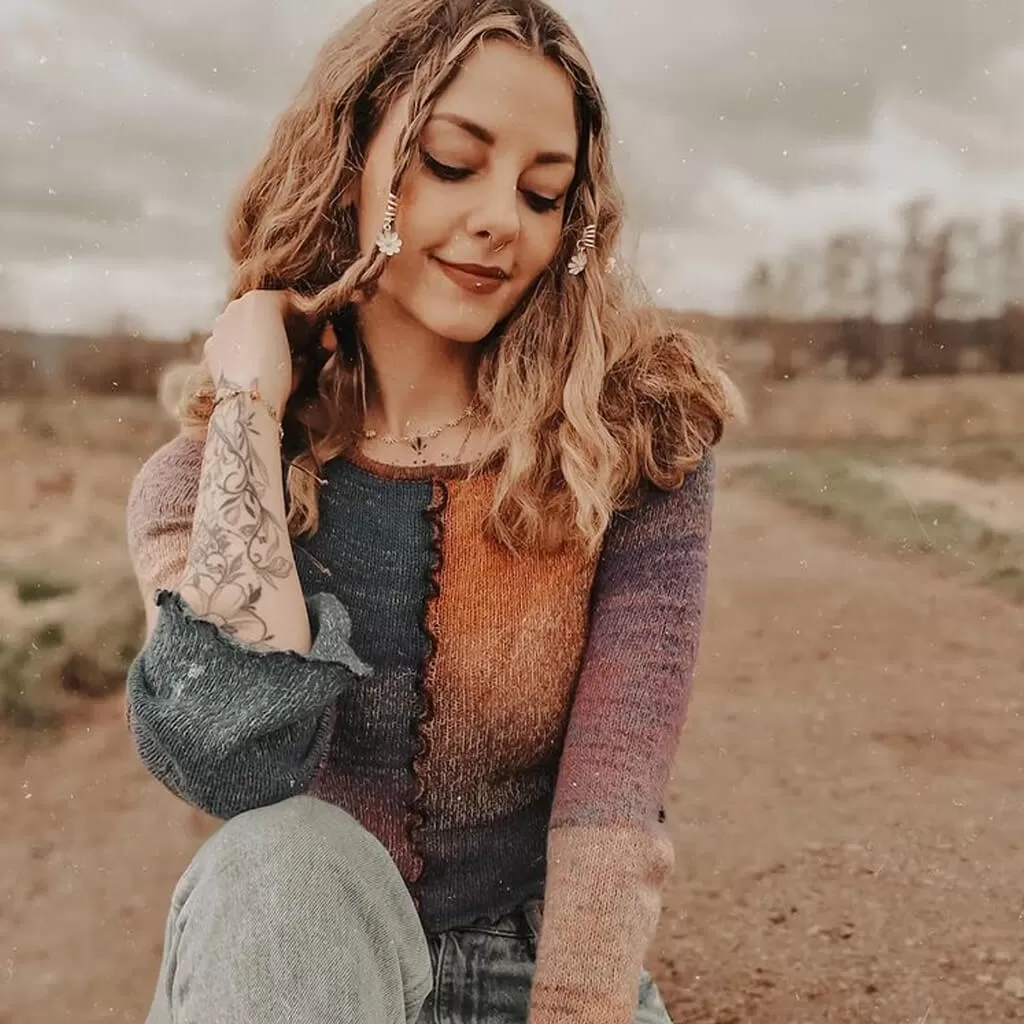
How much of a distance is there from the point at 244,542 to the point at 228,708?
152mm

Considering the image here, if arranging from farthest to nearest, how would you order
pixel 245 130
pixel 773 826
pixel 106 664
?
pixel 106 664 → pixel 773 826 → pixel 245 130

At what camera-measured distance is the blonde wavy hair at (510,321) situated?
3.38 feet

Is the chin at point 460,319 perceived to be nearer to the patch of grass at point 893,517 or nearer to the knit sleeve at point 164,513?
the knit sleeve at point 164,513

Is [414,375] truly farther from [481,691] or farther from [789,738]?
[789,738]

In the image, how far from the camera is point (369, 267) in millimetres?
1092

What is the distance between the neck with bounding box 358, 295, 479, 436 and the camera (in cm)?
113

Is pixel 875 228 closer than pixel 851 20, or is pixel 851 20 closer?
pixel 851 20

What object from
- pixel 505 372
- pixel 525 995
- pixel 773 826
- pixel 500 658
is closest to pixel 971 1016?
pixel 773 826

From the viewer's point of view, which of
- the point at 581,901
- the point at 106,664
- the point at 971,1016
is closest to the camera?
the point at 581,901

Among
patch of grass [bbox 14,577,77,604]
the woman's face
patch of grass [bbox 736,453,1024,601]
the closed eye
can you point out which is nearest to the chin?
the woman's face

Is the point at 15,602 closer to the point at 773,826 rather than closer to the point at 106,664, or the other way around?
the point at 106,664

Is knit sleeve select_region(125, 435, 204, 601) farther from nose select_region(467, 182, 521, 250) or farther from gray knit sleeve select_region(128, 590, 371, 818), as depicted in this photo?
nose select_region(467, 182, 521, 250)

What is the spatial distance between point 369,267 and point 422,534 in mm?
261

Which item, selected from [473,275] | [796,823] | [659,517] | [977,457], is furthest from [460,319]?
[977,457]
